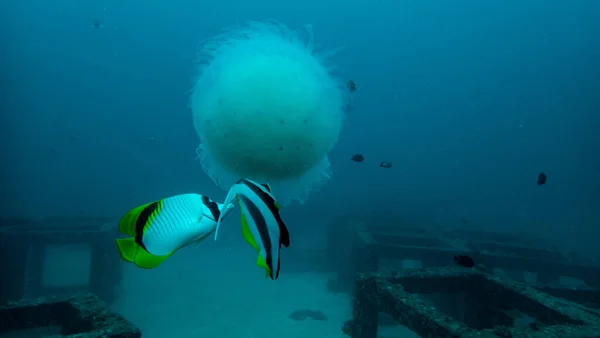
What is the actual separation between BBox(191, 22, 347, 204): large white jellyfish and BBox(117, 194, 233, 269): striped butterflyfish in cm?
141

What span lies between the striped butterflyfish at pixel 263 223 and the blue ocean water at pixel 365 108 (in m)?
31.3

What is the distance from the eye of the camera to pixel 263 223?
→ 1510 millimetres

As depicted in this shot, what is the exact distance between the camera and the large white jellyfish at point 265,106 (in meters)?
2.95

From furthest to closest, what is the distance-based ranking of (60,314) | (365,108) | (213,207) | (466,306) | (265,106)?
(365,108) → (466,306) → (60,314) → (265,106) → (213,207)

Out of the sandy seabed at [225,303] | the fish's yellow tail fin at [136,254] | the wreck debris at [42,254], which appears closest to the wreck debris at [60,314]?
the fish's yellow tail fin at [136,254]

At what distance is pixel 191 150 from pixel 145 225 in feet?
183

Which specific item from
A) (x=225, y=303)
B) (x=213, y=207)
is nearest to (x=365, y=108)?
(x=225, y=303)

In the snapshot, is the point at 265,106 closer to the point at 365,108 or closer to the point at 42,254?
the point at 42,254

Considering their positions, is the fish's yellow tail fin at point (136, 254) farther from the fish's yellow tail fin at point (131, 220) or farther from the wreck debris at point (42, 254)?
the wreck debris at point (42, 254)

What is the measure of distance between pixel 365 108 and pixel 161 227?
232ft

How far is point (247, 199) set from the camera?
1554 mm

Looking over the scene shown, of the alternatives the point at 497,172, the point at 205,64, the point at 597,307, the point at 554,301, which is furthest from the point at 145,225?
the point at 497,172

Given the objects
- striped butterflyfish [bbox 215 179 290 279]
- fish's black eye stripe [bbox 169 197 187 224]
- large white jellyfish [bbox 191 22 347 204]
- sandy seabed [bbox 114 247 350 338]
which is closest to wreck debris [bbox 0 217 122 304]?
sandy seabed [bbox 114 247 350 338]

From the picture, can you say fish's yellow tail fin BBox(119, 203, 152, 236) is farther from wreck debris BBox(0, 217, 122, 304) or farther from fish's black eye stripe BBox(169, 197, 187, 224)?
wreck debris BBox(0, 217, 122, 304)
